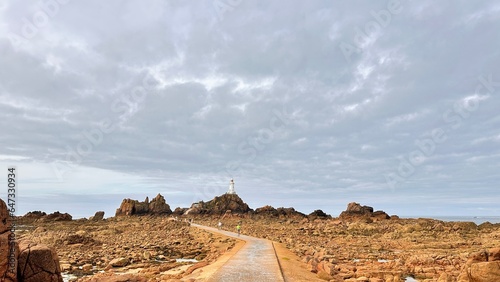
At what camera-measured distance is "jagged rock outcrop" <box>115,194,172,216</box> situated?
10600 centimetres

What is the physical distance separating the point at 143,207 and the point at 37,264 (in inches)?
3884

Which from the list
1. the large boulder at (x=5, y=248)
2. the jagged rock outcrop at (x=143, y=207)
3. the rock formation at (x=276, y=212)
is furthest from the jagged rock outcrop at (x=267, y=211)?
the large boulder at (x=5, y=248)

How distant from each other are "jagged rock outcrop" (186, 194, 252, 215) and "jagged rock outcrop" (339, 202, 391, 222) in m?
31.0

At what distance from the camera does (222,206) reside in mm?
109062

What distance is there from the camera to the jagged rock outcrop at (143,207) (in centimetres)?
10600

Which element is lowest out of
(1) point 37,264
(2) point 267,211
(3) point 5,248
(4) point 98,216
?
(1) point 37,264

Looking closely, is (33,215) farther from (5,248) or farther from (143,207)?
(5,248)

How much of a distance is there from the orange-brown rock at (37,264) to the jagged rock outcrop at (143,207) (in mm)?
96488

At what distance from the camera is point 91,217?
104312 mm

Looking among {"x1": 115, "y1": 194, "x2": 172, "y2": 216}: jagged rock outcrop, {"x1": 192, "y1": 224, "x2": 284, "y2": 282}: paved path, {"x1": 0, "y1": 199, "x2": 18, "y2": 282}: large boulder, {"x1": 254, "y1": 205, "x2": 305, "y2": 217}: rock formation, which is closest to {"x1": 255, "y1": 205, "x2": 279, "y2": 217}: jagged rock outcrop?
{"x1": 254, "y1": 205, "x2": 305, "y2": 217}: rock formation

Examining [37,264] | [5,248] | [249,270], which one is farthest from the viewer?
[249,270]

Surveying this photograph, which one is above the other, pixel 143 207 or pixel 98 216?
pixel 143 207

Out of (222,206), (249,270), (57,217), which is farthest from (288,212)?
(249,270)

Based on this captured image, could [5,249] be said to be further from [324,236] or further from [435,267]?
[324,236]
